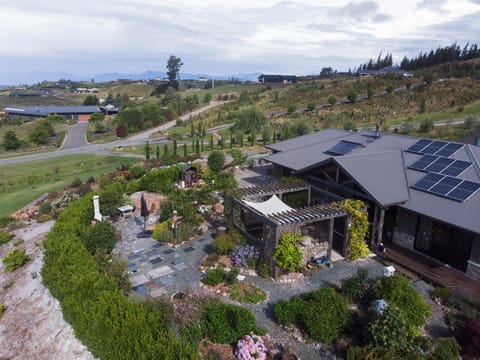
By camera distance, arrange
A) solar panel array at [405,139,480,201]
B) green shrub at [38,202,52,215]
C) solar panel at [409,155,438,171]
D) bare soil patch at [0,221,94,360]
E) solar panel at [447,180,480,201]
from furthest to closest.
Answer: green shrub at [38,202,52,215] → solar panel at [409,155,438,171] → solar panel array at [405,139,480,201] → solar panel at [447,180,480,201] → bare soil patch at [0,221,94,360]

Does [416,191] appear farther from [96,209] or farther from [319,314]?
[96,209]

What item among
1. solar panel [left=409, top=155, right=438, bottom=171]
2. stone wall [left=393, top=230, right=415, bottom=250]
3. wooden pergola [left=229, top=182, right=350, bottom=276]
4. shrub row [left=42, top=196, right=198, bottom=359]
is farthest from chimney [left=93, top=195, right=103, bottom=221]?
solar panel [left=409, top=155, right=438, bottom=171]

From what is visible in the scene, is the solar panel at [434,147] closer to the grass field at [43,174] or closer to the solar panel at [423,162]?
the solar panel at [423,162]

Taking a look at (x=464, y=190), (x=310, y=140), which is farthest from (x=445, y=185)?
(x=310, y=140)

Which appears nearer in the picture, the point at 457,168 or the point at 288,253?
the point at 288,253

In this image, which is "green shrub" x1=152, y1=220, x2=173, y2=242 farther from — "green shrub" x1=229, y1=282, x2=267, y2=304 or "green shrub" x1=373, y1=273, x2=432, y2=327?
"green shrub" x1=373, y1=273, x2=432, y2=327

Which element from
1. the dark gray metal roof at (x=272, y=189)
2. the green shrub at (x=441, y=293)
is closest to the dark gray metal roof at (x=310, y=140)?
the dark gray metal roof at (x=272, y=189)

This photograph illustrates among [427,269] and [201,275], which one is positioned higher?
[427,269]
